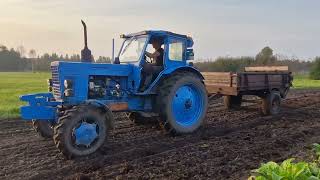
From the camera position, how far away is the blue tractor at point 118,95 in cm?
843

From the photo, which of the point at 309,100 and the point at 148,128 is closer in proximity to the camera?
the point at 148,128

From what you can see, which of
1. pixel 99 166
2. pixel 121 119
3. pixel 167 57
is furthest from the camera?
pixel 121 119

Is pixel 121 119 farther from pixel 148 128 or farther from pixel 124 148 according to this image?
pixel 124 148

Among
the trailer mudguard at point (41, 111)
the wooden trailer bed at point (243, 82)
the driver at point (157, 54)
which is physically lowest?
the trailer mudguard at point (41, 111)

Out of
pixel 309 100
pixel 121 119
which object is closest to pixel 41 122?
pixel 121 119

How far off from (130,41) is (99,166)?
3.90 metres

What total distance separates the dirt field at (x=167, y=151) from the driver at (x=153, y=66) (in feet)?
3.94

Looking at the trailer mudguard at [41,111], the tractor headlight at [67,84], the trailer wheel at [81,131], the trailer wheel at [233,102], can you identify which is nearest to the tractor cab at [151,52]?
the tractor headlight at [67,84]

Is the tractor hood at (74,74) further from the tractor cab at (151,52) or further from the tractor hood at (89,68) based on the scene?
the tractor cab at (151,52)

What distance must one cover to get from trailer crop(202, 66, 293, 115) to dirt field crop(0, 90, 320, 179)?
1.03m

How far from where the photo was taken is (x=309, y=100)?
18.2 m

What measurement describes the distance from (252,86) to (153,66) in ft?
14.1

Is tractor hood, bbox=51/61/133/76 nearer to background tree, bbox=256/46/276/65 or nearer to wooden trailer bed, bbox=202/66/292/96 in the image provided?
wooden trailer bed, bbox=202/66/292/96

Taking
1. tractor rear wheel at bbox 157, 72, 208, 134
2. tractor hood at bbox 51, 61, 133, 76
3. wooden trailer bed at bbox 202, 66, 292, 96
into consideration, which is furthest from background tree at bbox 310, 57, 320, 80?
tractor hood at bbox 51, 61, 133, 76
